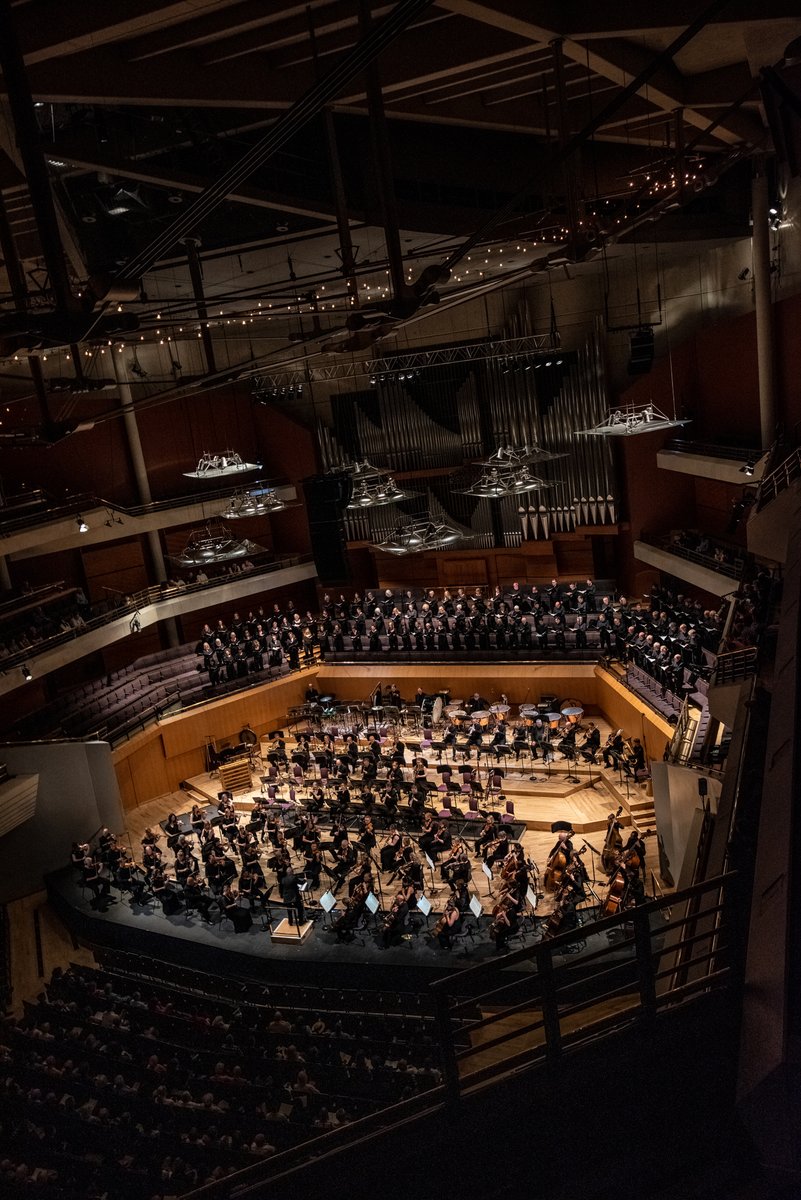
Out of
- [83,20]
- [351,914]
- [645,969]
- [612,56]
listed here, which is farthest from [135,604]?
[645,969]

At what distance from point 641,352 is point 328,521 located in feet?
16.9

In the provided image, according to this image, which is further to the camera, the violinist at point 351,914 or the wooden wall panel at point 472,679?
the wooden wall panel at point 472,679

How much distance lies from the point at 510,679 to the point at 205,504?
22.3ft

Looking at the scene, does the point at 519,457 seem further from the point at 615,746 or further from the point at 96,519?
the point at 96,519

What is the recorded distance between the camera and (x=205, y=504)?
17125 millimetres

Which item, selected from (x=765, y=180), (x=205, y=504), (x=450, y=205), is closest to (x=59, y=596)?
(x=205, y=504)

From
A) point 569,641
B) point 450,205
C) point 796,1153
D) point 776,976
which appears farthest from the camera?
point 569,641

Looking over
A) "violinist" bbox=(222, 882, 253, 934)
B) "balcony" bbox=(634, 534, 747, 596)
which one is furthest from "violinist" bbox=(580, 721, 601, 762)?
"violinist" bbox=(222, 882, 253, 934)

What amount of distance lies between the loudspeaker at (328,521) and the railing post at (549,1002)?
9.80 m

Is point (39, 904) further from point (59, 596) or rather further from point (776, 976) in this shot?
point (776, 976)

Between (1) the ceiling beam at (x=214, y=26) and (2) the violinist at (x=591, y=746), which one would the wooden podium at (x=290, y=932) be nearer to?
(2) the violinist at (x=591, y=746)

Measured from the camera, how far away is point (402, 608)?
17.3 m

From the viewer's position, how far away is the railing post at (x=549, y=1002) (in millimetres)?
3166

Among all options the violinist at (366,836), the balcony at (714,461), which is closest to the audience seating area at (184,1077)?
the violinist at (366,836)
